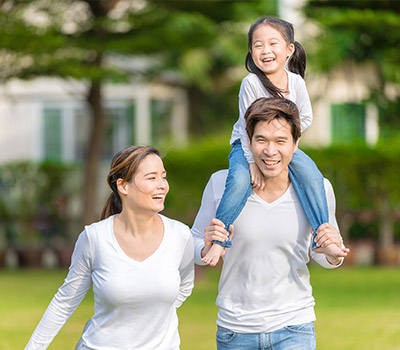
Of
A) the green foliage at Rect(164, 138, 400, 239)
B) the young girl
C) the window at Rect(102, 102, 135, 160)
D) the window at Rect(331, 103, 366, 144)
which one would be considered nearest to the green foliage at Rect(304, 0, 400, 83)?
the green foliage at Rect(164, 138, 400, 239)

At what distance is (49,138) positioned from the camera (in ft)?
73.4

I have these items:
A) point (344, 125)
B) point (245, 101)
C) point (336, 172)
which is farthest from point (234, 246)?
point (344, 125)

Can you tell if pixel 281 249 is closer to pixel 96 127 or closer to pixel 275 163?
pixel 275 163

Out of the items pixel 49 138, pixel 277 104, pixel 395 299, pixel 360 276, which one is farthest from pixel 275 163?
pixel 49 138

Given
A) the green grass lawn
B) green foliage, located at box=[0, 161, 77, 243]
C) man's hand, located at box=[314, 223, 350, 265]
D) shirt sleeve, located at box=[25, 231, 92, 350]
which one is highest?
man's hand, located at box=[314, 223, 350, 265]

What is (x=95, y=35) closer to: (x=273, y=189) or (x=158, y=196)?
(x=273, y=189)

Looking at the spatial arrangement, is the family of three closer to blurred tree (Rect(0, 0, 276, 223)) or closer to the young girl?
the young girl

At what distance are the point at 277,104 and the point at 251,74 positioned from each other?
0.33 metres

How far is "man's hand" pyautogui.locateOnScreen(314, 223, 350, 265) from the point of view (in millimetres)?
3967

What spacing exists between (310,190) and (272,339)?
66 cm

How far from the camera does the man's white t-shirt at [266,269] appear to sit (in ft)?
13.3

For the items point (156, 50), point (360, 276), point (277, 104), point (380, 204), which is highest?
point (156, 50)

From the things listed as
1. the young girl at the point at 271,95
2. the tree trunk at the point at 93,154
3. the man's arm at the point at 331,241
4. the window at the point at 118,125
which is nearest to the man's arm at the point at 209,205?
the young girl at the point at 271,95

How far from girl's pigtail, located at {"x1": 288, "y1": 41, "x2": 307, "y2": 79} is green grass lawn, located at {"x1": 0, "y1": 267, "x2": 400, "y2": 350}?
557 cm
